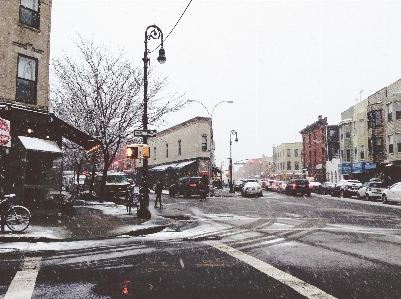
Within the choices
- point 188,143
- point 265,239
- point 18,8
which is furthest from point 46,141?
point 188,143

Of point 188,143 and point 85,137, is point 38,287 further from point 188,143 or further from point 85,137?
point 188,143

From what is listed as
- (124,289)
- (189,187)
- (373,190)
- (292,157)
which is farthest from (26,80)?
(292,157)

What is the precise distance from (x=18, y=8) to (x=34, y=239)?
10510mm

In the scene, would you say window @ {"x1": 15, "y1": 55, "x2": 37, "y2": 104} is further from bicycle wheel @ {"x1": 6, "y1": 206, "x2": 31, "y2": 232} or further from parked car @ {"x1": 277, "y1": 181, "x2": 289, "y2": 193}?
parked car @ {"x1": 277, "y1": 181, "x2": 289, "y2": 193}

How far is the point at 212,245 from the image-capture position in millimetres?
9508

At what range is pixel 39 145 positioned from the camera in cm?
1552

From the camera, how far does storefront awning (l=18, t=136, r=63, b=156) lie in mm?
14883

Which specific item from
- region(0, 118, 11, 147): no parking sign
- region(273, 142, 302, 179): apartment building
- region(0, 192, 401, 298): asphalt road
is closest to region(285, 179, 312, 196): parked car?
region(0, 192, 401, 298): asphalt road

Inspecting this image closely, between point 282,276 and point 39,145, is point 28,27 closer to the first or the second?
point 39,145

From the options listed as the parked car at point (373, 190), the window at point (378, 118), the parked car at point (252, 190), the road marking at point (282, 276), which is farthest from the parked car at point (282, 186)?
the road marking at point (282, 276)

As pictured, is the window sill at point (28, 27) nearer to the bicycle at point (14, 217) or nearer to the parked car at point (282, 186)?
the bicycle at point (14, 217)

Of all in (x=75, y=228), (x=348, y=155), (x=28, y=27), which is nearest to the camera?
(x=75, y=228)

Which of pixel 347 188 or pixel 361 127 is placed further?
pixel 361 127

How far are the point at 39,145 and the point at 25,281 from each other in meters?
10.3
